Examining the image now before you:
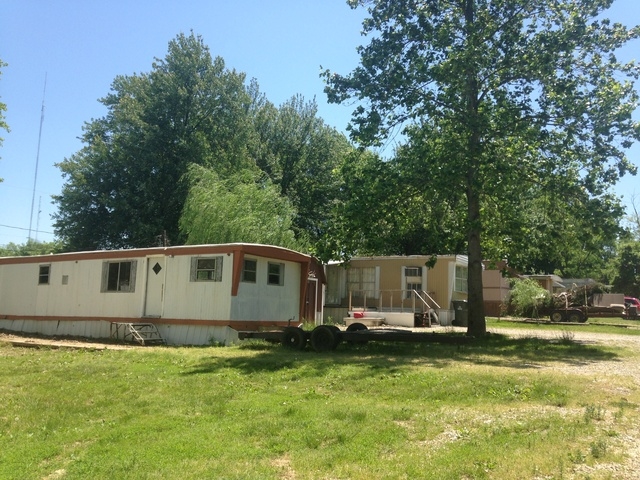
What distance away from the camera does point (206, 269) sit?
1616 centimetres

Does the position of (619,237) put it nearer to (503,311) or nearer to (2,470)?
(2,470)

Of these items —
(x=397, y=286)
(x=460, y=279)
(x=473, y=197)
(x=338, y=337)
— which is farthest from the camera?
(x=460, y=279)

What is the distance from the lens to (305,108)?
37156 millimetres

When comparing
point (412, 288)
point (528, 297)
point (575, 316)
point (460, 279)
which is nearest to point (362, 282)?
point (412, 288)

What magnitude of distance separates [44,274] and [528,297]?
71.2ft

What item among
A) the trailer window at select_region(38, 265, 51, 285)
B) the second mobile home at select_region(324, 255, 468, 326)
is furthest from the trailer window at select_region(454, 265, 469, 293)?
the trailer window at select_region(38, 265, 51, 285)

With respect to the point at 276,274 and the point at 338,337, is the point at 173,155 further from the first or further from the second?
the point at 338,337

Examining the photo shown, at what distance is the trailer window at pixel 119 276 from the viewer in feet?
57.9

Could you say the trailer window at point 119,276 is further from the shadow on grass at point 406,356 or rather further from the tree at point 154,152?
the tree at point 154,152

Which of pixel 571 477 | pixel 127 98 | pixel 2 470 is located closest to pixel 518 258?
pixel 571 477

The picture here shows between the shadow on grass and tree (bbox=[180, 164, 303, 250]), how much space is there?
29.6 ft

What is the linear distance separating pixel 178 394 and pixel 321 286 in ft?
40.1

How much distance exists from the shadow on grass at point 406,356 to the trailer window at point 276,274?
6.69 feet

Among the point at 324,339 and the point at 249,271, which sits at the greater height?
the point at 249,271
